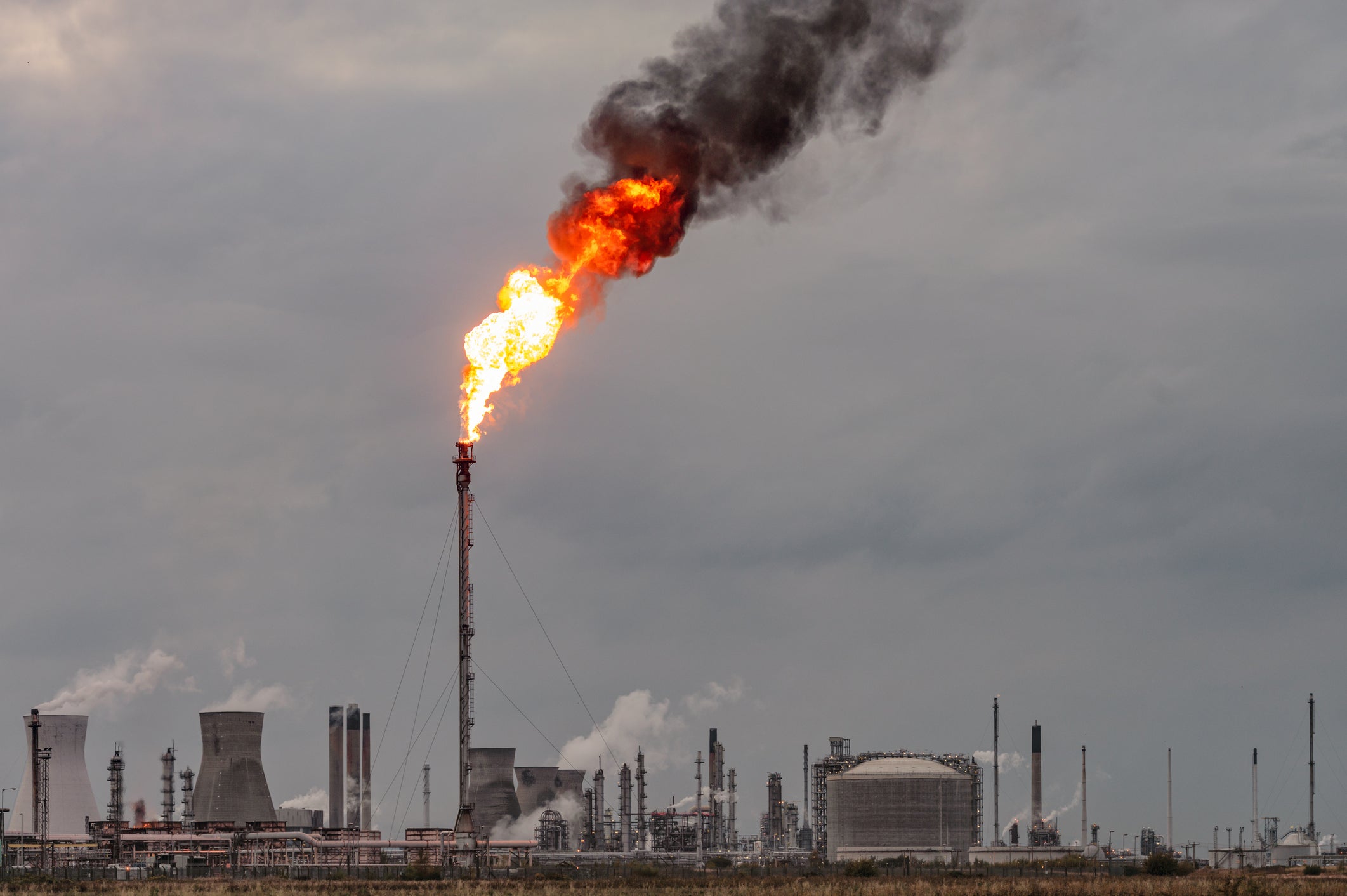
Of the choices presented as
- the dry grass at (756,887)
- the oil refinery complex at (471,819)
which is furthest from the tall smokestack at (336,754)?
the dry grass at (756,887)

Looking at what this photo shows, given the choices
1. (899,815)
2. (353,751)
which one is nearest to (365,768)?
(353,751)

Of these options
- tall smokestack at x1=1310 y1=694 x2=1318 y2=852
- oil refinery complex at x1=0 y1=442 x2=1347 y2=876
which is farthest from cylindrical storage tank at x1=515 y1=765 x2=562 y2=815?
tall smokestack at x1=1310 y1=694 x2=1318 y2=852

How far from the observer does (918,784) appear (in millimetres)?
117250

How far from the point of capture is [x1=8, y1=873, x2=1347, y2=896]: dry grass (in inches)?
2105

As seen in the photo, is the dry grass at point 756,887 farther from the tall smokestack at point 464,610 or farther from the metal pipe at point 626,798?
the metal pipe at point 626,798

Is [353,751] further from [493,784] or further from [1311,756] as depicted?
[1311,756]

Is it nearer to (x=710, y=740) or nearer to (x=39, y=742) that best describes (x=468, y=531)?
(x=39, y=742)

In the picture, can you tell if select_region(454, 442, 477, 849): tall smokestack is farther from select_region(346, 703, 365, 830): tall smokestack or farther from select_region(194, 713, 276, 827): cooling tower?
select_region(346, 703, 365, 830): tall smokestack

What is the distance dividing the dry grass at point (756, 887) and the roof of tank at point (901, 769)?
4696 centimetres

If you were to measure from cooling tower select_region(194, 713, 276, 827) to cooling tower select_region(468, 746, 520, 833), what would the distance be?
20546mm

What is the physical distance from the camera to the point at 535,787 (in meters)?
151

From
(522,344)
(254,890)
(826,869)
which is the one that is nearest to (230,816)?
(826,869)

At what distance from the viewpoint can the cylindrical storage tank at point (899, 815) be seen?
11575 centimetres

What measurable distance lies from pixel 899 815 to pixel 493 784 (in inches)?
1402
